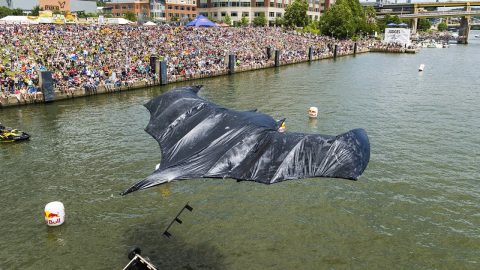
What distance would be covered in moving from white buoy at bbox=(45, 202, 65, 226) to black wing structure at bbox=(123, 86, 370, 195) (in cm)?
632

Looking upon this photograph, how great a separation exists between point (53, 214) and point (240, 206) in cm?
705

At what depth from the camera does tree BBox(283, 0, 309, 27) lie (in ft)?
348

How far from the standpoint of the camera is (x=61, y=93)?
32.8 metres

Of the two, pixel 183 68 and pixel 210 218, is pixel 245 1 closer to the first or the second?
pixel 183 68

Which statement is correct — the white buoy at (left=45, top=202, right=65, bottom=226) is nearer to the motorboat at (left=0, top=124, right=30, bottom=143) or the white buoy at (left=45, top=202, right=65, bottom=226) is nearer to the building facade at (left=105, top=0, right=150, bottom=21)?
the motorboat at (left=0, top=124, right=30, bottom=143)

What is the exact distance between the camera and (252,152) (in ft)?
28.0

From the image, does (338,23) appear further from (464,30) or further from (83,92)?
(464,30)

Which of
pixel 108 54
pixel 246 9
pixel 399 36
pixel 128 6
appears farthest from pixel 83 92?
pixel 128 6

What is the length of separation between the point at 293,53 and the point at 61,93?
4350 centimetres

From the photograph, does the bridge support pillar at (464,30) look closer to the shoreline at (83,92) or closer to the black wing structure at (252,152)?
the shoreline at (83,92)

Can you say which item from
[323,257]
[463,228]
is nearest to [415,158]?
[463,228]

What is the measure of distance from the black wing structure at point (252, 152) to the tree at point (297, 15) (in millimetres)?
102878

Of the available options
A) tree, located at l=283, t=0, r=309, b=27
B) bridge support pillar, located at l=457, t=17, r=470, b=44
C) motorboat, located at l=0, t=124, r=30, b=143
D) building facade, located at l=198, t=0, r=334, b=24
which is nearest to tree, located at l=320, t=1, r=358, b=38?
tree, located at l=283, t=0, r=309, b=27

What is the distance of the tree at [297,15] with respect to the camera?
348 ft
